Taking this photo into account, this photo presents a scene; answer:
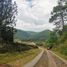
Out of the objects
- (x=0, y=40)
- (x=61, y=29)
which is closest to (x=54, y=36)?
(x=61, y=29)

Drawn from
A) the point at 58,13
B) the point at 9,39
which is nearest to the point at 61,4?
the point at 58,13

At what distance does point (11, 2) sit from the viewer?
4478 centimetres

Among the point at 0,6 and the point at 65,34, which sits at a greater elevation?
the point at 0,6

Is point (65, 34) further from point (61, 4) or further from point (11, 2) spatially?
point (11, 2)

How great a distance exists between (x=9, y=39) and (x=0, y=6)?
904 centimetres

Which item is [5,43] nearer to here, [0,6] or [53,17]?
[0,6]

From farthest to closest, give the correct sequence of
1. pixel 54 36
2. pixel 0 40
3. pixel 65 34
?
pixel 54 36 < pixel 65 34 < pixel 0 40

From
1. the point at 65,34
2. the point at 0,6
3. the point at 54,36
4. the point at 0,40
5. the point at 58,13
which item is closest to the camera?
the point at 0,6

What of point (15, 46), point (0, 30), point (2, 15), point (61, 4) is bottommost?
point (15, 46)

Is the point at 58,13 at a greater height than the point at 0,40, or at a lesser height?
greater

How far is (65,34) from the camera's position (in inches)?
3083

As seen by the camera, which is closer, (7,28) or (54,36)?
(7,28)

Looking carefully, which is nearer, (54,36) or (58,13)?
(58,13)

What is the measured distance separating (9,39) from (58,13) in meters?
37.9
